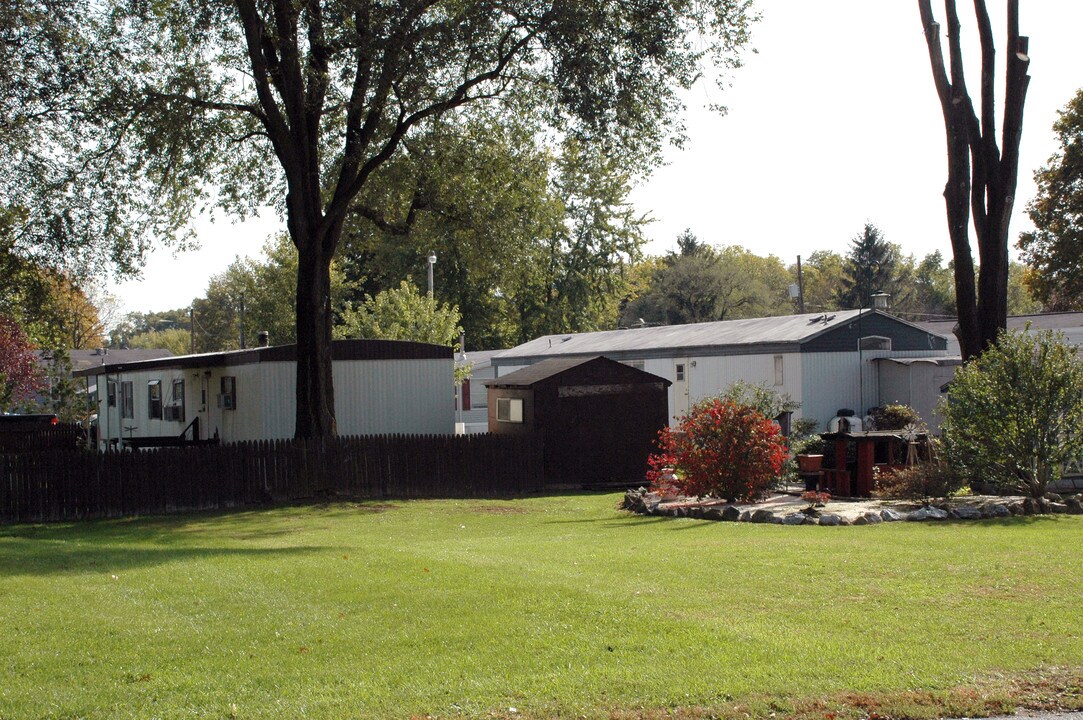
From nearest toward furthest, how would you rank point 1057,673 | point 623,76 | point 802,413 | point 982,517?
point 1057,673 < point 982,517 < point 623,76 < point 802,413

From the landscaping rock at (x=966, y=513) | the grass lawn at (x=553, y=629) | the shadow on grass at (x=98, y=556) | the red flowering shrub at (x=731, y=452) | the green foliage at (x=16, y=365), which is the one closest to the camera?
the grass lawn at (x=553, y=629)

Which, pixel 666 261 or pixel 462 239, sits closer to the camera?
pixel 462 239

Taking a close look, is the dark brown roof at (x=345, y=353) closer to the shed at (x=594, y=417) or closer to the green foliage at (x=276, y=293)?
the shed at (x=594, y=417)

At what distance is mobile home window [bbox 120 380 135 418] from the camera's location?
103ft

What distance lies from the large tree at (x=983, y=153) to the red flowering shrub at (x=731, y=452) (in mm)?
5427

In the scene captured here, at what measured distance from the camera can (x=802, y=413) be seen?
31.9 meters

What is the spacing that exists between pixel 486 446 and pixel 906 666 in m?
16.6

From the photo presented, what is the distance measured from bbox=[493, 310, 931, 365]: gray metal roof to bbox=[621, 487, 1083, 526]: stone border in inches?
644

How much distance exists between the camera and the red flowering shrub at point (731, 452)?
55.7 ft

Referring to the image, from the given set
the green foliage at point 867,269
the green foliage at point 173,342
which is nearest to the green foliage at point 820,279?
the green foliage at point 867,269

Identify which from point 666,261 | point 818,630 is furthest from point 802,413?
point 666,261

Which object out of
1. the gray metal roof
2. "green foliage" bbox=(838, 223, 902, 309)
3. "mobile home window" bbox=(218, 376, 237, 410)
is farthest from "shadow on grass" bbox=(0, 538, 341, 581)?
"green foliage" bbox=(838, 223, 902, 309)

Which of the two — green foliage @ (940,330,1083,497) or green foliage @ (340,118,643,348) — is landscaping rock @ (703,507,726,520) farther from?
green foliage @ (340,118,643,348)

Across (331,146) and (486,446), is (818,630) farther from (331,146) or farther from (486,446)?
(331,146)
